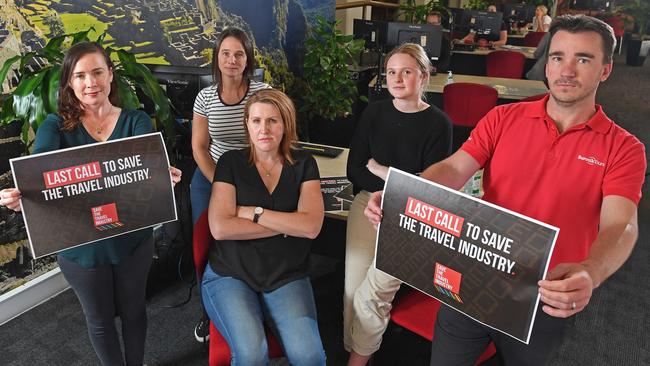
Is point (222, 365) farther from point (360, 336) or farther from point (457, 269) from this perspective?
point (457, 269)

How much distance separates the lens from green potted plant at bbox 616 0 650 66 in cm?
819

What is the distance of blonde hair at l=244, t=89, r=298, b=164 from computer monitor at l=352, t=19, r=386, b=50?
12.5 feet

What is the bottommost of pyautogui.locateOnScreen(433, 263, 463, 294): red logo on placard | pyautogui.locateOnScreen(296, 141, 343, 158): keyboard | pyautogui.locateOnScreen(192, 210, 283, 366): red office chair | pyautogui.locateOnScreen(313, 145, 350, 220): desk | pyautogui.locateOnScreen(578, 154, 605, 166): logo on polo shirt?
pyautogui.locateOnScreen(192, 210, 283, 366): red office chair

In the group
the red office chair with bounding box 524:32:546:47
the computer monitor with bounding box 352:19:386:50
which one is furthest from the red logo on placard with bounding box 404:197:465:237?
the red office chair with bounding box 524:32:546:47

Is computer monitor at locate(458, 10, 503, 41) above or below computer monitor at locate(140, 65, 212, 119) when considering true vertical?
above

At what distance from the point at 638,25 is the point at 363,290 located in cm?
881

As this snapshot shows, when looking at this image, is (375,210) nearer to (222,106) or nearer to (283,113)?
(283,113)

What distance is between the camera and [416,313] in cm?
194

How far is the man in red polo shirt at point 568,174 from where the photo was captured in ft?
4.09

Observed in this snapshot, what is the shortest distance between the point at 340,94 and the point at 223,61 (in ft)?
9.62

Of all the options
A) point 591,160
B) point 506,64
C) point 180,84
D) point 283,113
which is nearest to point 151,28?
point 180,84

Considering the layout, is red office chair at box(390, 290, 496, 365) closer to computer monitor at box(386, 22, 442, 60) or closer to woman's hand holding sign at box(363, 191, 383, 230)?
woman's hand holding sign at box(363, 191, 383, 230)

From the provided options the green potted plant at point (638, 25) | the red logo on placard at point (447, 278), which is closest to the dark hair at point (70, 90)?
the red logo on placard at point (447, 278)

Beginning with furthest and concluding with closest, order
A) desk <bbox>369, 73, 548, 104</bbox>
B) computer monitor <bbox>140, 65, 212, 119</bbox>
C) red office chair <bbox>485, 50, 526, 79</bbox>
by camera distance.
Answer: red office chair <bbox>485, 50, 526, 79</bbox>, desk <bbox>369, 73, 548, 104</bbox>, computer monitor <bbox>140, 65, 212, 119</bbox>
